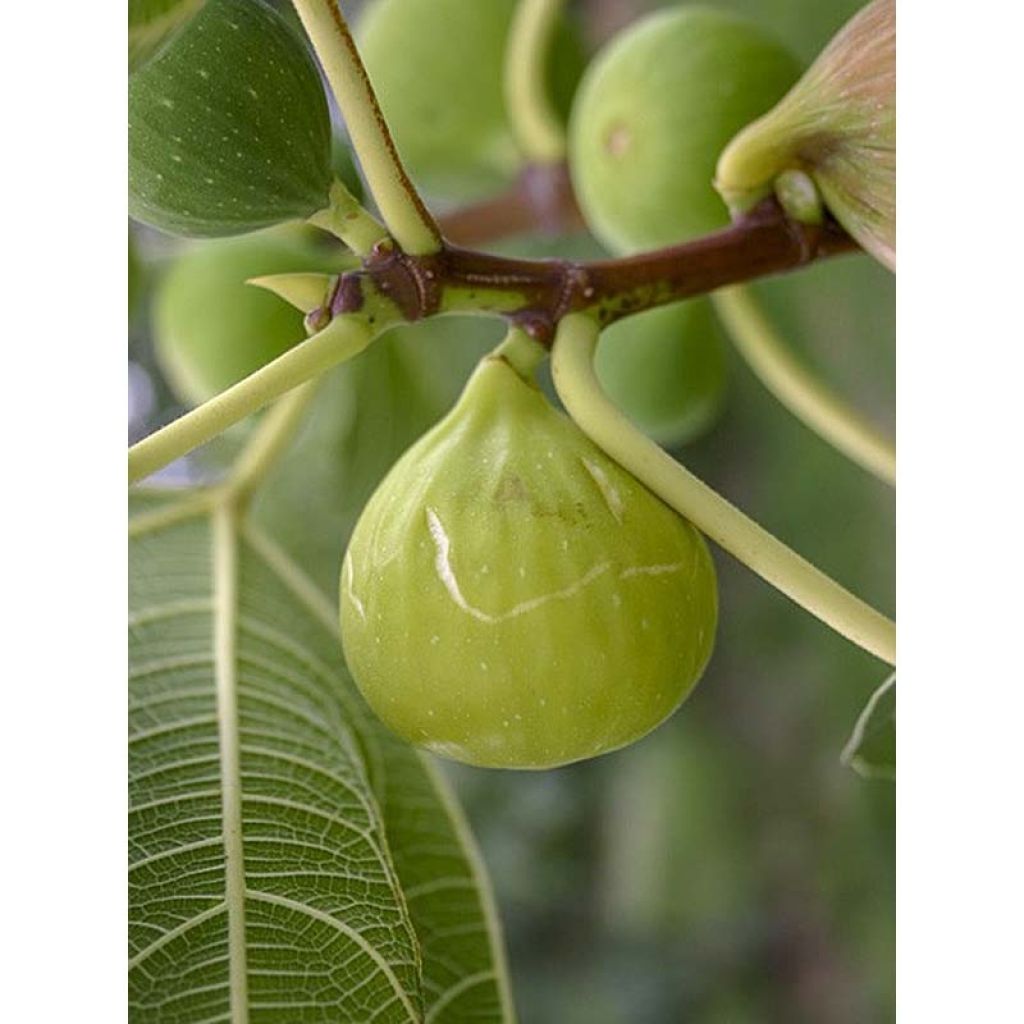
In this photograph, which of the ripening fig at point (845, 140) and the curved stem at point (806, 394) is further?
the curved stem at point (806, 394)

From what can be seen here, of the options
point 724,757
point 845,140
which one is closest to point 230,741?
point 845,140

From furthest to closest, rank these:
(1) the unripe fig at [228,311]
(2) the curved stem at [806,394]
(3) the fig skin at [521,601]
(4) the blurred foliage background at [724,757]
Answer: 1. (4) the blurred foliage background at [724,757]
2. (1) the unripe fig at [228,311]
3. (2) the curved stem at [806,394]
4. (3) the fig skin at [521,601]

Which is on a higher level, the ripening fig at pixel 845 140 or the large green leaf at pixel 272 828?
the ripening fig at pixel 845 140

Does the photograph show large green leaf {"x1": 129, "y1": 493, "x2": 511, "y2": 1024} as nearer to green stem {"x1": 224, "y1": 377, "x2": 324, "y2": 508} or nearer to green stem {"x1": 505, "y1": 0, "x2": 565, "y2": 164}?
green stem {"x1": 224, "y1": 377, "x2": 324, "y2": 508}

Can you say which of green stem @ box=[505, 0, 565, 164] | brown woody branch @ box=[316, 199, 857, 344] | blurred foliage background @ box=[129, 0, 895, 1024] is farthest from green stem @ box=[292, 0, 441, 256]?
green stem @ box=[505, 0, 565, 164]

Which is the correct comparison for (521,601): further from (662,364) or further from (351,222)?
(662,364)

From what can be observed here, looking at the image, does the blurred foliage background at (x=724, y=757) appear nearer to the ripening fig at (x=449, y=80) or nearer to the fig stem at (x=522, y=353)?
the ripening fig at (x=449, y=80)

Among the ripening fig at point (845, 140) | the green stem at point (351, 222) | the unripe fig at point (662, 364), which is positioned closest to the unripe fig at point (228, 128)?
the green stem at point (351, 222)
